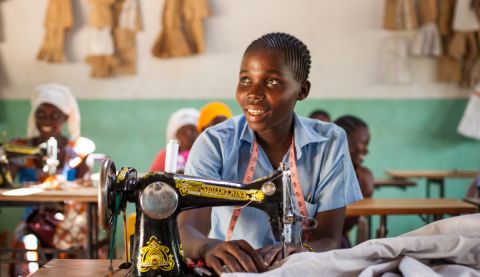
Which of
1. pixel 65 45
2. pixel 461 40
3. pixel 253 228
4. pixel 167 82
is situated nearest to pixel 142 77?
pixel 167 82

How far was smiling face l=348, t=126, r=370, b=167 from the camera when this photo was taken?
173 inches

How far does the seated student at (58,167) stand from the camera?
13.9ft

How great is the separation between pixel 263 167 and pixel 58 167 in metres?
2.89

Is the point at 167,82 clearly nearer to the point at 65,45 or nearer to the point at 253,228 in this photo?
the point at 65,45

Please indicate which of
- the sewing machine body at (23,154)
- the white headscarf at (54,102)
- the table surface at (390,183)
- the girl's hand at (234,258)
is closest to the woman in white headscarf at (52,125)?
the white headscarf at (54,102)

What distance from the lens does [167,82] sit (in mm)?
6637

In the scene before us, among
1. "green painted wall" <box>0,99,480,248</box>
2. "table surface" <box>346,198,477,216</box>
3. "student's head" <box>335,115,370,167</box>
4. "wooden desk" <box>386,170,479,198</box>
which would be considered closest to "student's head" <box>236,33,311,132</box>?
"table surface" <box>346,198,477,216</box>

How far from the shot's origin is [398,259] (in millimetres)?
1554

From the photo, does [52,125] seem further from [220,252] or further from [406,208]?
[220,252]

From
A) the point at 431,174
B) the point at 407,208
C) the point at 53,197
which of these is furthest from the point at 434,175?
the point at 53,197

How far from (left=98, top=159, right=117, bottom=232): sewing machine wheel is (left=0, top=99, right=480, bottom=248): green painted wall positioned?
192 inches

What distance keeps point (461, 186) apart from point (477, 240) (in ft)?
17.7

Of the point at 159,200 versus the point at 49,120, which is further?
the point at 49,120

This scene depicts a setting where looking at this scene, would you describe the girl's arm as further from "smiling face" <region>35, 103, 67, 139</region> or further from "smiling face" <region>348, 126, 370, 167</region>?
"smiling face" <region>35, 103, 67, 139</region>
